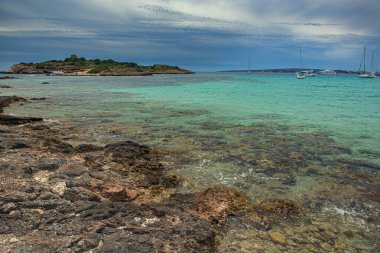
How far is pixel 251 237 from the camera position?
24.9ft

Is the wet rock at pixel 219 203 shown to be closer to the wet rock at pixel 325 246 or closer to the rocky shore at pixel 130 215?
the rocky shore at pixel 130 215

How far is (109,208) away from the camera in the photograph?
24.3ft

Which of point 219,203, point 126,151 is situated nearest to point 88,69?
point 126,151

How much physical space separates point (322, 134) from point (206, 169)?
10094mm

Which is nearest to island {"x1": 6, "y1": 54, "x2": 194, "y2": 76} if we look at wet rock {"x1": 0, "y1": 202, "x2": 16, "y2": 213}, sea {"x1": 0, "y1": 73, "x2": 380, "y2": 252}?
sea {"x1": 0, "y1": 73, "x2": 380, "y2": 252}

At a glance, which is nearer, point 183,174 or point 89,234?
point 89,234

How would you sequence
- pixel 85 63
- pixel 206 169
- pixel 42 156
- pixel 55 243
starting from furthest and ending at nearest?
pixel 85 63 < pixel 206 169 < pixel 42 156 < pixel 55 243

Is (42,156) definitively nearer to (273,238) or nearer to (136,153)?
(136,153)

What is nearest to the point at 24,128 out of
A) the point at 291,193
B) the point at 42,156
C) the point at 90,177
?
the point at 42,156

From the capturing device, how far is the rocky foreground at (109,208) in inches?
243

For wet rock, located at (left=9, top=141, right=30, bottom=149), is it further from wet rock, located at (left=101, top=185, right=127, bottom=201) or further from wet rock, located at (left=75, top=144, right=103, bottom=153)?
wet rock, located at (left=101, top=185, right=127, bottom=201)

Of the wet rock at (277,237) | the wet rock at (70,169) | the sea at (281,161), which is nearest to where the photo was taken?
the wet rock at (277,237)

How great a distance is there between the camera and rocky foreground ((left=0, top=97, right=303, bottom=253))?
6.18m

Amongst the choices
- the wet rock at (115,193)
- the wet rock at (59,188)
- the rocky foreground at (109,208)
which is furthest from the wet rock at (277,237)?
the wet rock at (59,188)
